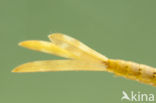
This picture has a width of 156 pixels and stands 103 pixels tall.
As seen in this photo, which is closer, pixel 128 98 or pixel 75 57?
pixel 75 57

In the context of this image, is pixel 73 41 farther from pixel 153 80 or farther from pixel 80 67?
pixel 153 80

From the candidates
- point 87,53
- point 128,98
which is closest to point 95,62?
point 87,53

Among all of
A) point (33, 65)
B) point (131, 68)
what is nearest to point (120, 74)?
point (131, 68)

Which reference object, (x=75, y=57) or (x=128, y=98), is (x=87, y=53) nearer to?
(x=75, y=57)
